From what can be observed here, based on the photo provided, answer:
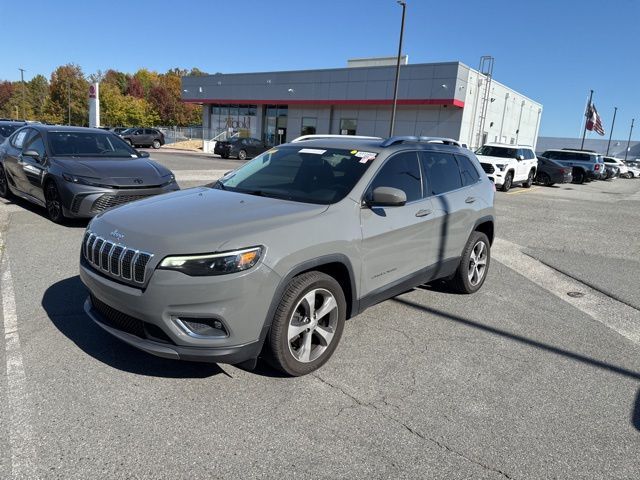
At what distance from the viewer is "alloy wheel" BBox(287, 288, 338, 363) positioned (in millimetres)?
3348

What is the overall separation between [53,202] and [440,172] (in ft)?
20.1

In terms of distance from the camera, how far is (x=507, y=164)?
19.0m

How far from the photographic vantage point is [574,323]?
16.3 ft

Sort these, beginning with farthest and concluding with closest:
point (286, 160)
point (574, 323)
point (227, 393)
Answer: point (574, 323) < point (286, 160) < point (227, 393)

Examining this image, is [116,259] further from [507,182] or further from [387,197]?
[507,182]

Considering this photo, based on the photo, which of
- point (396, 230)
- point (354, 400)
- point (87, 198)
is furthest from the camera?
point (87, 198)

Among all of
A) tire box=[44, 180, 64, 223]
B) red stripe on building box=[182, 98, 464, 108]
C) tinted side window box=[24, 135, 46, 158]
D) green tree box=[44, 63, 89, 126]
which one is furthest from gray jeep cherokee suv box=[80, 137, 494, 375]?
green tree box=[44, 63, 89, 126]

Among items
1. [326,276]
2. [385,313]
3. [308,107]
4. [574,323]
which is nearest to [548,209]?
[574,323]

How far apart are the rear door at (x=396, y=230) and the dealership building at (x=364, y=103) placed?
30.3 metres

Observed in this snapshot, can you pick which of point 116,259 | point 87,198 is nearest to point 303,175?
point 116,259

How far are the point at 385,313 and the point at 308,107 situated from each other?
38.3m

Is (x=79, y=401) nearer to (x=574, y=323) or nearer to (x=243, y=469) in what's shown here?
(x=243, y=469)

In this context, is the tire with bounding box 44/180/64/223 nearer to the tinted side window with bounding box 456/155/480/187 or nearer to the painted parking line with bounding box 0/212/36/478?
the painted parking line with bounding box 0/212/36/478

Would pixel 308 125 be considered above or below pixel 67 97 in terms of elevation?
below
